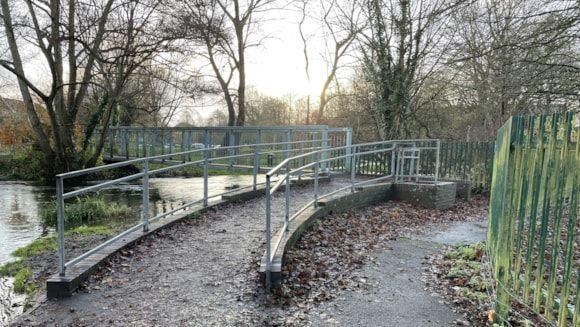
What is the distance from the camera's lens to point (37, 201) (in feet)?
40.4

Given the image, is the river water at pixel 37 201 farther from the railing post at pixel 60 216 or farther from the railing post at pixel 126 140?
the railing post at pixel 126 140

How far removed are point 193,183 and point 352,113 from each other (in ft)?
32.9

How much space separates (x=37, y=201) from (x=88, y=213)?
3705 mm

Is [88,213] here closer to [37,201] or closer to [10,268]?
[37,201]

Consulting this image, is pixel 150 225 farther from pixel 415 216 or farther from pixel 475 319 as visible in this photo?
pixel 415 216

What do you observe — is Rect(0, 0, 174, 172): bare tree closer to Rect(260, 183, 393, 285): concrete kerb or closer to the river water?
the river water

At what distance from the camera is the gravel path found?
12.1 feet

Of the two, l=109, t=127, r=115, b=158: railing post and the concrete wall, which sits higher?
l=109, t=127, r=115, b=158: railing post

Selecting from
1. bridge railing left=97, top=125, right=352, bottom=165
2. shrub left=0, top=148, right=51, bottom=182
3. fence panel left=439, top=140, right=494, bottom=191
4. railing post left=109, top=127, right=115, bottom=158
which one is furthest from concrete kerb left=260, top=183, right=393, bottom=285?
railing post left=109, top=127, right=115, bottom=158

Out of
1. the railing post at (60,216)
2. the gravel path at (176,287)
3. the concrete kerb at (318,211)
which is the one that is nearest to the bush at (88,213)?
the gravel path at (176,287)

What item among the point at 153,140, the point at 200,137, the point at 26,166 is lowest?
the point at 26,166

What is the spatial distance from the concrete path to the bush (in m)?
6.53

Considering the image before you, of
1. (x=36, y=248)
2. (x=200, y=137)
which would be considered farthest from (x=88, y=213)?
(x=200, y=137)

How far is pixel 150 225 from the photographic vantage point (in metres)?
6.34
